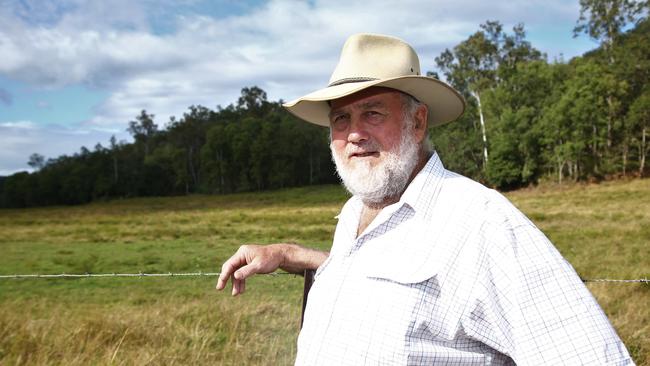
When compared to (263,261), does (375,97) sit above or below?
above

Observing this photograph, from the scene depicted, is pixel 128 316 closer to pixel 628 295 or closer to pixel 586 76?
pixel 628 295

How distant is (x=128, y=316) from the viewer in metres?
6.40

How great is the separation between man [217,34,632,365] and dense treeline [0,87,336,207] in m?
75.3

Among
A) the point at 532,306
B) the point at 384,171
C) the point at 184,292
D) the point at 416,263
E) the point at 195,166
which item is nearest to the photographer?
the point at 532,306

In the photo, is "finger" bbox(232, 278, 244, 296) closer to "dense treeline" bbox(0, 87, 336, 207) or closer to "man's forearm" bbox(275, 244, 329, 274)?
"man's forearm" bbox(275, 244, 329, 274)

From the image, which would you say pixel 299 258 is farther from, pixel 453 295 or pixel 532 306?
pixel 532 306

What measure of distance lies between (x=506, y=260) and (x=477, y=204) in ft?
0.78

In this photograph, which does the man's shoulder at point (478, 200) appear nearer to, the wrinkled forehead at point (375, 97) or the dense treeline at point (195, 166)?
the wrinkled forehead at point (375, 97)

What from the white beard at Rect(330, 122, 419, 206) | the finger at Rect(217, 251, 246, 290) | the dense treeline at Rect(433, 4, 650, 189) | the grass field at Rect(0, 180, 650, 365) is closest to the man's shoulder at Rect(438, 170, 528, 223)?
the white beard at Rect(330, 122, 419, 206)

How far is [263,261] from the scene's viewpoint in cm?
248

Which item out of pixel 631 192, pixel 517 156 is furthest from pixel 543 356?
pixel 517 156

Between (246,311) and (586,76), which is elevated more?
(586,76)

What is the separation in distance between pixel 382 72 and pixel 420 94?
0.19m

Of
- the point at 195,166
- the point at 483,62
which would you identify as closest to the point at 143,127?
the point at 195,166
